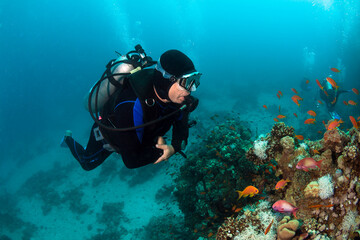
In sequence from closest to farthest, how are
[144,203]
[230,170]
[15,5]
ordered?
[230,170]
[144,203]
[15,5]

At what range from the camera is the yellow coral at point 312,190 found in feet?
10.3

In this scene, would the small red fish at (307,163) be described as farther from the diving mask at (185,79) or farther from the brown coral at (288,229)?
the diving mask at (185,79)

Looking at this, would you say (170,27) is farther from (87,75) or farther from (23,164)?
(23,164)

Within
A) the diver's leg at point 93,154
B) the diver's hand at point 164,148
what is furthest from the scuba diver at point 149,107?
the diver's leg at point 93,154

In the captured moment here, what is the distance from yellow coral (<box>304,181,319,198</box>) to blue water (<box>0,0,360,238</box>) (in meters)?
9.30

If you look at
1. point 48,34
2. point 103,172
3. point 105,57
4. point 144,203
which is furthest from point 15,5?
point 144,203

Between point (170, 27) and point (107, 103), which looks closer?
point (107, 103)

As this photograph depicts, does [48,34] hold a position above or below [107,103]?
above

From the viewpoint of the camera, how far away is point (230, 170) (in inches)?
221

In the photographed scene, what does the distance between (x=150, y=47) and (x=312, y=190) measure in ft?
358

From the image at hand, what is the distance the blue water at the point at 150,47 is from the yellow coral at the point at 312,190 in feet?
30.5

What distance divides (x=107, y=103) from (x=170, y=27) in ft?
480

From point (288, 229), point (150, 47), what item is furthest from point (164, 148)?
point (150, 47)

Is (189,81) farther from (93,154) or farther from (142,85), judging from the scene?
(93,154)
